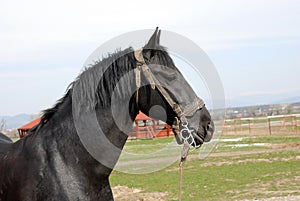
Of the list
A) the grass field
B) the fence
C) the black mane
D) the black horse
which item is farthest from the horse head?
the fence

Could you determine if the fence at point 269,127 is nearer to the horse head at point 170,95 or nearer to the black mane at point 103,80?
the horse head at point 170,95

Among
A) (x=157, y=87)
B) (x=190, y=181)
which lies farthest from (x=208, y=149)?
(x=190, y=181)

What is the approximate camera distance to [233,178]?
14953 millimetres

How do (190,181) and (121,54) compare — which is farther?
(190,181)

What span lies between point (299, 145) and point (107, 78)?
21321 millimetres

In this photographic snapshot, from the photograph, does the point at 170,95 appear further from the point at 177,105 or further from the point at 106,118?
the point at 106,118

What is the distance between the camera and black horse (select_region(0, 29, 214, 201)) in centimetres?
405

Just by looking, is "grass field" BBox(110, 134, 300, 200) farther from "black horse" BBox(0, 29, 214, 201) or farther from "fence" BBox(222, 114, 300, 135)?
"fence" BBox(222, 114, 300, 135)

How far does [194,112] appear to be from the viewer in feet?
13.4

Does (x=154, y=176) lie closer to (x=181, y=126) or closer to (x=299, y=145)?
(x=299, y=145)

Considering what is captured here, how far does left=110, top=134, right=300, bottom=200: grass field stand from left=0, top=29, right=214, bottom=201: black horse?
806 centimetres

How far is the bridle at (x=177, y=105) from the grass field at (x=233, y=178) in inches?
313

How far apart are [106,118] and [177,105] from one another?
68 centimetres

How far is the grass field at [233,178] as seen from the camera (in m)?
12.3
